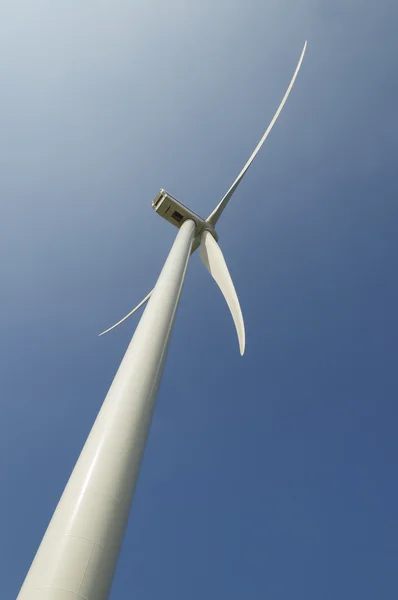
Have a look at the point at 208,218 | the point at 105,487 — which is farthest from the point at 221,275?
the point at 105,487

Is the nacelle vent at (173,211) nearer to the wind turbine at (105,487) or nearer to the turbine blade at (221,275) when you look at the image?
the turbine blade at (221,275)

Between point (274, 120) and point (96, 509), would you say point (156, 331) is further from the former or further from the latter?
point (274, 120)

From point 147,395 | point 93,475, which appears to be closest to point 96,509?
point 93,475

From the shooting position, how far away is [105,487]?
21.6 feet

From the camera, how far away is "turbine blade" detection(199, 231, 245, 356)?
17.0 metres

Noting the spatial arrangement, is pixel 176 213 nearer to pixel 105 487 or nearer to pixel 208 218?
pixel 208 218

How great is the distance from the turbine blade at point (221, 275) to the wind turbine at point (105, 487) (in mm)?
6054

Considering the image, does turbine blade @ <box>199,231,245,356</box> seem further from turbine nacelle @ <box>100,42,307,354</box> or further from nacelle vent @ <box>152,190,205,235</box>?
nacelle vent @ <box>152,190,205,235</box>

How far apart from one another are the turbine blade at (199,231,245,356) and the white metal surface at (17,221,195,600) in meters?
6.63

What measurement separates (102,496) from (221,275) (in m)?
13.3

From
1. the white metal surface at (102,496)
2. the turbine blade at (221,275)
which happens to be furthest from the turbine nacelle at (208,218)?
the white metal surface at (102,496)

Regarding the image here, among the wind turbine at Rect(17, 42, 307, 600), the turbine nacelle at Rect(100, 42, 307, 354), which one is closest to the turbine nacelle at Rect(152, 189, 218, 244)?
the turbine nacelle at Rect(100, 42, 307, 354)

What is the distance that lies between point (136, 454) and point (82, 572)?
1.98m

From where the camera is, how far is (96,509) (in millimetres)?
6289
